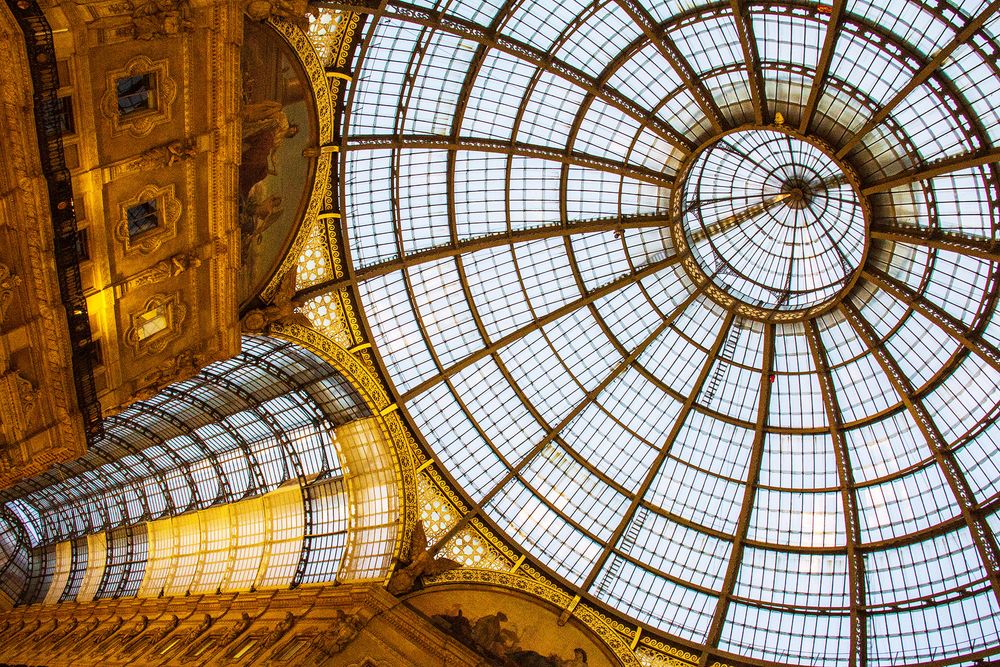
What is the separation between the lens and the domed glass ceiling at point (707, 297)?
79.9 feet

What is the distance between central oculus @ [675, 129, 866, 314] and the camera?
1093 inches

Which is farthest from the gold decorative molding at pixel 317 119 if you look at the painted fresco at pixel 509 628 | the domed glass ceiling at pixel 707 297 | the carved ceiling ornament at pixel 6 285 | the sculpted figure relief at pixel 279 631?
the painted fresco at pixel 509 628

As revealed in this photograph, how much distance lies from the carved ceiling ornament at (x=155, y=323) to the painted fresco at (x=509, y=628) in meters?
13.1

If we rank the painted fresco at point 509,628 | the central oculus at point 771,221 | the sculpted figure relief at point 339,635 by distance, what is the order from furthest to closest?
the central oculus at point 771,221
the painted fresco at point 509,628
the sculpted figure relief at point 339,635

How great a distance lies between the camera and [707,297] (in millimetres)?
30969

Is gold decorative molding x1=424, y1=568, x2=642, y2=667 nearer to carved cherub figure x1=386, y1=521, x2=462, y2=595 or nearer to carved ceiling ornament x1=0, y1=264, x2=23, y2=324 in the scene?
carved cherub figure x1=386, y1=521, x2=462, y2=595

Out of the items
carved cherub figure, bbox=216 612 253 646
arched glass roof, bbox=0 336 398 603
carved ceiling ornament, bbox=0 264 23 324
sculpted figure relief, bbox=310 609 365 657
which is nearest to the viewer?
carved ceiling ornament, bbox=0 264 23 324

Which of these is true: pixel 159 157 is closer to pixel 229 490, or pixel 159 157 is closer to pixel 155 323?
pixel 155 323

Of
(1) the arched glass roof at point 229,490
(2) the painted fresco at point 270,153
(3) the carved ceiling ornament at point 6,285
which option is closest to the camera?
(3) the carved ceiling ornament at point 6,285

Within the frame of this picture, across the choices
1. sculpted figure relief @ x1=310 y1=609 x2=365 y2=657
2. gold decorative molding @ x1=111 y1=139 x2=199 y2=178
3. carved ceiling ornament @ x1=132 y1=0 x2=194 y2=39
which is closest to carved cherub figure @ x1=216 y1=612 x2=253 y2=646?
sculpted figure relief @ x1=310 y1=609 x2=365 y2=657

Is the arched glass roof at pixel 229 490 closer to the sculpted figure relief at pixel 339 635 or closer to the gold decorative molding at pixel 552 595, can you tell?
the gold decorative molding at pixel 552 595

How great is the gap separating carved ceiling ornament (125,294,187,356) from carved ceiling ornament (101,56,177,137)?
4134 mm

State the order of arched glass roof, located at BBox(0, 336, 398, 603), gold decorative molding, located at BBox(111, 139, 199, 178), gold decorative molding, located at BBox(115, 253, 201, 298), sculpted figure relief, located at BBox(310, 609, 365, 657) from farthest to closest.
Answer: arched glass roof, located at BBox(0, 336, 398, 603)
sculpted figure relief, located at BBox(310, 609, 365, 657)
gold decorative molding, located at BBox(115, 253, 201, 298)
gold decorative molding, located at BBox(111, 139, 199, 178)

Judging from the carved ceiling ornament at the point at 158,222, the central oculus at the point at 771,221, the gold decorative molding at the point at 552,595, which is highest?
the central oculus at the point at 771,221
